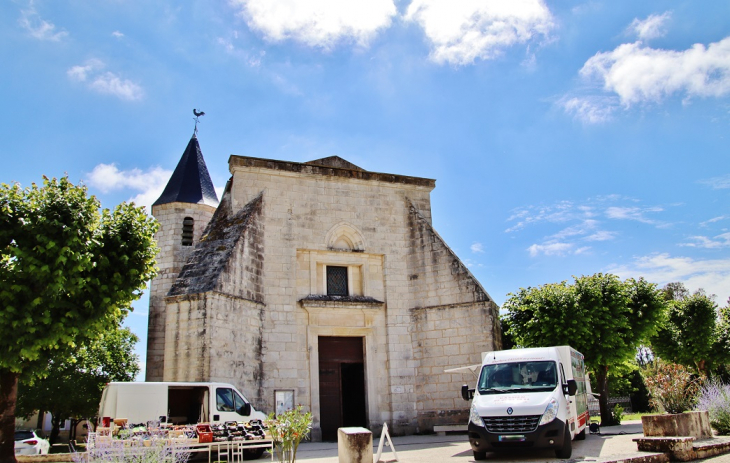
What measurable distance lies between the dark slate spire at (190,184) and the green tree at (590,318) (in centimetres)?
1030

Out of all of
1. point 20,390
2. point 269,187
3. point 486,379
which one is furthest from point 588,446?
point 20,390

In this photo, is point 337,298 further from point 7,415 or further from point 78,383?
point 78,383

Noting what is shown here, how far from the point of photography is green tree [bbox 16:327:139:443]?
23016 mm

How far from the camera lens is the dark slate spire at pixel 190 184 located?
17875 mm

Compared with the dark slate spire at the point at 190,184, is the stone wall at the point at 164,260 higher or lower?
lower

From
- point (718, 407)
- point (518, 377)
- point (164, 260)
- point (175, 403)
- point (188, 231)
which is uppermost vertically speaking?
point (188, 231)

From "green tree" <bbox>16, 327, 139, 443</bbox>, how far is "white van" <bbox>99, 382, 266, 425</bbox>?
1233 cm

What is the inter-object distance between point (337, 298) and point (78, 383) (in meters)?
15.3

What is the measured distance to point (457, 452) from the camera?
1030cm

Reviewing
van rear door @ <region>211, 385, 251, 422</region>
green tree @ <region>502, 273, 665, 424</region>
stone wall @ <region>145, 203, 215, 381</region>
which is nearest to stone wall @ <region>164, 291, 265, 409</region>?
van rear door @ <region>211, 385, 251, 422</region>

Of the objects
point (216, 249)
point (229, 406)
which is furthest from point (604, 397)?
point (216, 249)

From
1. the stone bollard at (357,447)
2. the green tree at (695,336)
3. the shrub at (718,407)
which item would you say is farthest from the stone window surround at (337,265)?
the green tree at (695,336)

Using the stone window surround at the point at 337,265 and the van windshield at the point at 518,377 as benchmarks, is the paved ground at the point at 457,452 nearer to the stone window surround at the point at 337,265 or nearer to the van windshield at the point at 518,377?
the van windshield at the point at 518,377

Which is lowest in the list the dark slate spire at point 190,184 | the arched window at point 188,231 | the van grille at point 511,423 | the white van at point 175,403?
the van grille at point 511,423
